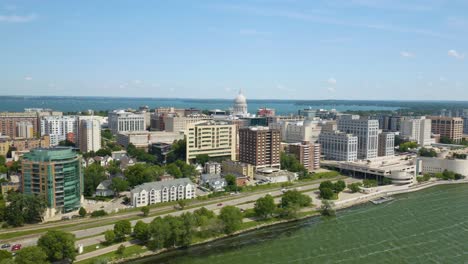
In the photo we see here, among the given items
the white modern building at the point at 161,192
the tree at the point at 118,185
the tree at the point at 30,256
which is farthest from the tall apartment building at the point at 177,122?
the tree at the point at 30,256

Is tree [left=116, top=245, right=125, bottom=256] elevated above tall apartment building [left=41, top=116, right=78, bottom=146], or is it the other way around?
tall apartment building [left=41, top=116, right=78, bottom=146]

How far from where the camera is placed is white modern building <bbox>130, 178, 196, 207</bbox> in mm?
24703

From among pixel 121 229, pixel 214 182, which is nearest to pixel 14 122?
pixel 214 182

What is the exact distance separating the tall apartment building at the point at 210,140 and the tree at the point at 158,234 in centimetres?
1812

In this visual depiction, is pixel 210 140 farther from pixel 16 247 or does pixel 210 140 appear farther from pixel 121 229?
pixel 16 247

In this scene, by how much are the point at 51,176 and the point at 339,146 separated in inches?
1054

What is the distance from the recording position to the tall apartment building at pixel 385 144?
42.8 meters

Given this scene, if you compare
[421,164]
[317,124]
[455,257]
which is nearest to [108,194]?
[455,257]

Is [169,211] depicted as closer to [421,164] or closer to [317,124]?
[421,164]

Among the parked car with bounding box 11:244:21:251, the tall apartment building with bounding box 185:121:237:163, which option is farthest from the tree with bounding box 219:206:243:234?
the tall apartment building with bounding box 185:121:237:163

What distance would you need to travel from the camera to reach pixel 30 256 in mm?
14766

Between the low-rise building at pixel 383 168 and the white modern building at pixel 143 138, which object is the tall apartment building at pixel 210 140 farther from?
the white modern building at pixel 143 138

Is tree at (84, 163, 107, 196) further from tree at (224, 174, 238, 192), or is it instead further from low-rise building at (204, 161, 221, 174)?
low-rise building at (204, 161, 221, 174)

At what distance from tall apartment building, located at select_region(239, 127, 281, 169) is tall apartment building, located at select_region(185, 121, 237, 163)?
11.8 ft
